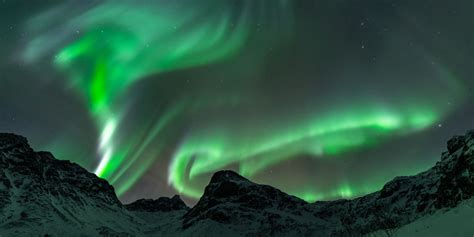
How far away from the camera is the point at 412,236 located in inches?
1094

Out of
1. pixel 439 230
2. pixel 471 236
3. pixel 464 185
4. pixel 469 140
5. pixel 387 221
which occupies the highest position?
pixel 469 140

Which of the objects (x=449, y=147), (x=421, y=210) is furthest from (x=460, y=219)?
(x=421, y=210)

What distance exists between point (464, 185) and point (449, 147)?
53.9 metres

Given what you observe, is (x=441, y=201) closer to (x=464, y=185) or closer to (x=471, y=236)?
(x=464, y=185)

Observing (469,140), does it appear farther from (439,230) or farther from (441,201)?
(439,230)

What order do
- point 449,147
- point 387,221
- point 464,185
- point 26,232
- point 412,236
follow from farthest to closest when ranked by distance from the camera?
point 26,232 < point 449,147 < point 464,185 < point 387,221 < point 412,236

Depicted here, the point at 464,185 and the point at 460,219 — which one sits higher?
the point at 464,185

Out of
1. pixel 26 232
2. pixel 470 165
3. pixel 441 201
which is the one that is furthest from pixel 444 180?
pixel 26 232

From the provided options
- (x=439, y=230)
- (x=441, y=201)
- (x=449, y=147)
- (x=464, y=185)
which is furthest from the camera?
(x=449, y=147)

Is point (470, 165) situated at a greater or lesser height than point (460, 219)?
greater

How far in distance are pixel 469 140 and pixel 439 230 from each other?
10165cm

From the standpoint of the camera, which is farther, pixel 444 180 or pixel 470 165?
pixel 444 180

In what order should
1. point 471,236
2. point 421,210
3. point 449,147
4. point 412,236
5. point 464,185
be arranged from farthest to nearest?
point 421,210 → point 449,147 → point 464,185 → point 412,236 → point 471,236

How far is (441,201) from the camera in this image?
11144 centimetres
